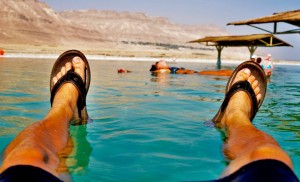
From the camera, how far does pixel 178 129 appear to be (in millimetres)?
2893

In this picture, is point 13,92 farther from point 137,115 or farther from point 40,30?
point 40,30

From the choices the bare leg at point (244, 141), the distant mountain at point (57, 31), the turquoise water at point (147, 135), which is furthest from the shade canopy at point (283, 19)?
the distant mountain at point (57, 31)

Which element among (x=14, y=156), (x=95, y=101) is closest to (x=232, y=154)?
(x=14, y=156)

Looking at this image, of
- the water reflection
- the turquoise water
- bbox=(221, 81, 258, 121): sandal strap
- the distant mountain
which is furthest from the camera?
the distant mountain

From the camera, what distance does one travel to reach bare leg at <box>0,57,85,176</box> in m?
1.16

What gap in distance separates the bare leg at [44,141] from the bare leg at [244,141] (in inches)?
28.6

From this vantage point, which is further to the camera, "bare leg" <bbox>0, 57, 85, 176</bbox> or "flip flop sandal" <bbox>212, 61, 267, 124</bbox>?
"flip flop sandal" <bbox>212, 61, 267, 124</bbox>

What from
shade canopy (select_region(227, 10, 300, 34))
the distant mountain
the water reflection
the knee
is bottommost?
the water reflection

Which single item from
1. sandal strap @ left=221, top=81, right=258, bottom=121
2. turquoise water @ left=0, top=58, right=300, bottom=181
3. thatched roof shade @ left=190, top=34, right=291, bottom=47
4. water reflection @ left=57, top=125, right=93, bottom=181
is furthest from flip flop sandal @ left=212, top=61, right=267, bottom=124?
thatched roof shade @ left=190, top=34, right=291, bottom=47

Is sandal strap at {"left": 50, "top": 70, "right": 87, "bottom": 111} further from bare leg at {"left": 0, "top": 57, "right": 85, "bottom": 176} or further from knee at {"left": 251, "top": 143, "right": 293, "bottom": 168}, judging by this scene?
knee at {"left": 251, "top": 143, "right": 293, "bottom": 168}

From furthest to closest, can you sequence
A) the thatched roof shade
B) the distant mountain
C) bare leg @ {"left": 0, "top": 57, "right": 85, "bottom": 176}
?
the distant mountain < the thatched roof shade < bare leg @ {"left": 0, "top": 57, "right": 85, "bottom": 176}

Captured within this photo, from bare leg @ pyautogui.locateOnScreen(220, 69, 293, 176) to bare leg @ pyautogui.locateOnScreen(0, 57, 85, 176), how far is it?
0.73 m

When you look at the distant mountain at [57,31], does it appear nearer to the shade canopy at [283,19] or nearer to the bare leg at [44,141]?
the shade canopy at [283,19]

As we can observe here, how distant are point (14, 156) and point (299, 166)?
1670 millimetres
